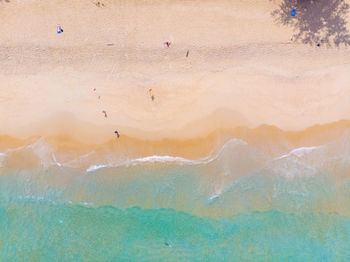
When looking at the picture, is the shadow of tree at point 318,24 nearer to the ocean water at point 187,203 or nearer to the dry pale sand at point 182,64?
the dry pale sand at point 182,64

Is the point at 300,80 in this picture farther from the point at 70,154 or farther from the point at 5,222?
the point at 5,222

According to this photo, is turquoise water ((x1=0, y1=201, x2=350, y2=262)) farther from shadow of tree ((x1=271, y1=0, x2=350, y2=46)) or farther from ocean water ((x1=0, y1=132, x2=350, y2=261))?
shadow of tree ((x1=271, y1=0, x2=350, y2=46))

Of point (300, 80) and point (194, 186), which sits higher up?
point (300, 80)

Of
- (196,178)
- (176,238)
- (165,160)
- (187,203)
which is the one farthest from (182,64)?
(176,238)

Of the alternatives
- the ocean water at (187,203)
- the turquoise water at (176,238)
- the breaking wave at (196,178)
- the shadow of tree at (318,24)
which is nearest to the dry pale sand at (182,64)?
the shadow of tree at (318,24)

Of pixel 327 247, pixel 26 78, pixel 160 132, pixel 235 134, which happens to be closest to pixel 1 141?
pixel 26 78

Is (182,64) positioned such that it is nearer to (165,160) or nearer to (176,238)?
(165,160)

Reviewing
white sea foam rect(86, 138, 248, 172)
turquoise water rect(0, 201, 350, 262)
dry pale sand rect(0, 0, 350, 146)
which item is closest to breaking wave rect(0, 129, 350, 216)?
white sea foam rect(86, 138, 248, 172)
